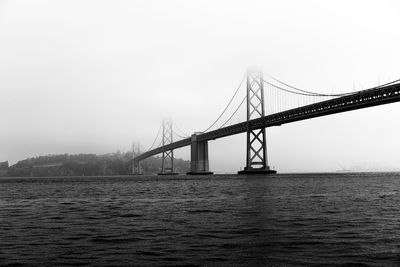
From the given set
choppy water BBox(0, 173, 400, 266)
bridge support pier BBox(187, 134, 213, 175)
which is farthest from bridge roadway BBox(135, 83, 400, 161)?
choppy water BBox(0, 173, 400, 266)

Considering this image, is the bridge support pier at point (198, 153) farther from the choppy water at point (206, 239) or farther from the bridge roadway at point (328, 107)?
the choppy water at point (206, 239)

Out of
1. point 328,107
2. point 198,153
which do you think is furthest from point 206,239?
point 198,153

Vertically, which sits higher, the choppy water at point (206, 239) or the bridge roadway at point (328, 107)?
the bridge roadway at point (328, 107)

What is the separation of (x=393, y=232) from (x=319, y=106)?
181ft

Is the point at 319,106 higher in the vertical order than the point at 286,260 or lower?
higher

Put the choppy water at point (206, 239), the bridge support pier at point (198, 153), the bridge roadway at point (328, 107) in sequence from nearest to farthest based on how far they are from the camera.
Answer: the choppy water at point (206, 239) → the bridge roadway at point (328, 107) → the bridge support pier at point (198, 153)

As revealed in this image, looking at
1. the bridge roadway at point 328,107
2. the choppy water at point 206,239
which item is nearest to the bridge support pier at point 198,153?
the bridge roadway at point 328,107


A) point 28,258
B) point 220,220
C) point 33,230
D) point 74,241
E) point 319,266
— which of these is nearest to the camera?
point 319,266

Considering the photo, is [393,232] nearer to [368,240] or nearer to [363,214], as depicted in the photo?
[368,240]

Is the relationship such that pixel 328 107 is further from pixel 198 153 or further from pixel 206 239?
pixel 206 239

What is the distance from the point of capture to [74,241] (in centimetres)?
1041

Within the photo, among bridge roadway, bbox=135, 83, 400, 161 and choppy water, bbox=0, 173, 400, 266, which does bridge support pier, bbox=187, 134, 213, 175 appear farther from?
choppy water, bbox=0, 173, 400, 266

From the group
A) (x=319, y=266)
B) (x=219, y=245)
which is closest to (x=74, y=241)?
(x=219, y=245)

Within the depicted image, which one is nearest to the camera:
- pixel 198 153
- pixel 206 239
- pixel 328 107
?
pixel 206 239
